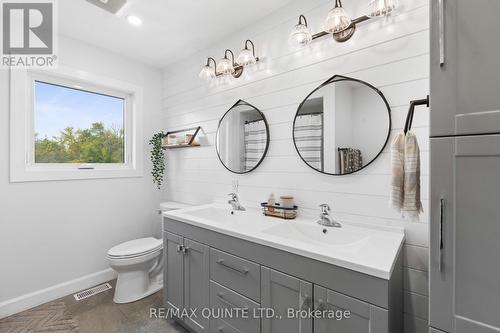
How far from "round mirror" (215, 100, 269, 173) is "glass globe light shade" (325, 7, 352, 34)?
805 millimetres

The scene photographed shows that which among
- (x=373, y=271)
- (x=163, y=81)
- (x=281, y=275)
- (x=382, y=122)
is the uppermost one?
(x=163, y=81)

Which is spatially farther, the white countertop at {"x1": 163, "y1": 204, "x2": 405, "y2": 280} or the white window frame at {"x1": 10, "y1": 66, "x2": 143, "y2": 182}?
the white window frame at {"x1": 10, "y1": 66, "x2": 143, "y2": 182}

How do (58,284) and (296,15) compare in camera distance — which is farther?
(58,284)

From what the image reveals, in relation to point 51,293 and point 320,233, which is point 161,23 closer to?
point 320,233

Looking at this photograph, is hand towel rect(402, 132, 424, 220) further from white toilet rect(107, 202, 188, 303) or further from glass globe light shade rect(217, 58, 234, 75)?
white toilet rect(107, 202, 188, 303)

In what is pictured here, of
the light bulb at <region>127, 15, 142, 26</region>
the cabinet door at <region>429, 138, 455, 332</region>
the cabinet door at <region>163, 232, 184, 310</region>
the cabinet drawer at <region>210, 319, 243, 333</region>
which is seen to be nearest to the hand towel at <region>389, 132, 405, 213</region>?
the cabinet door at <region>429, 138, 455, 332</region>

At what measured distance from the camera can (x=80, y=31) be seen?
2.20 meters

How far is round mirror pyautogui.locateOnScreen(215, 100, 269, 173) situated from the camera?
203cm

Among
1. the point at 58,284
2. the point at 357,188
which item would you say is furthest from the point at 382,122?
the point at 58,284

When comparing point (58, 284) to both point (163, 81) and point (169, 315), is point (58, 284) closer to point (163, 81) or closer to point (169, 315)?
point (169, 315)

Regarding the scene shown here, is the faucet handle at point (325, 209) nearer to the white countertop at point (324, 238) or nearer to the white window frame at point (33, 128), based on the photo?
the white countertop at point (324, 238)

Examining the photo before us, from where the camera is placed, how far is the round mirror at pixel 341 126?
1.44m

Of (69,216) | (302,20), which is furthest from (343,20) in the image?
(69,216)

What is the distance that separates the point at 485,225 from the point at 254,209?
62.3 inches
